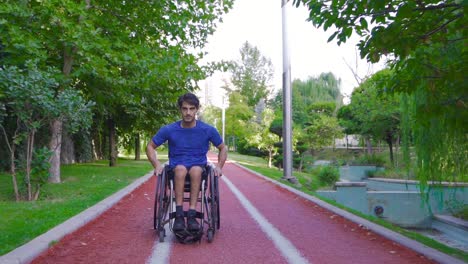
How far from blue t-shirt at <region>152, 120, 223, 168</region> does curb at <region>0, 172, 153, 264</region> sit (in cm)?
170

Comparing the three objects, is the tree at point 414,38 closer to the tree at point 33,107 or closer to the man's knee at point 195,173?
the man's knee at point 195,173

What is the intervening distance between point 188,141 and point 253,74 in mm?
90881

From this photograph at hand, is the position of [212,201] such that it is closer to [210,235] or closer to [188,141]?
[210,235]

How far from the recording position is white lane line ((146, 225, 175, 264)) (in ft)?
17.1

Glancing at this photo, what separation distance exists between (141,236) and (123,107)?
59.7ft

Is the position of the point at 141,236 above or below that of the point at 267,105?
below

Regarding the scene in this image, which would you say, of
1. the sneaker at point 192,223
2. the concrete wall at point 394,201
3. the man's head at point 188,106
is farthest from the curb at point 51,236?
the concrete wall at point 394,201

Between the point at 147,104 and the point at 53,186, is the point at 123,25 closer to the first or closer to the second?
the point at 53,186

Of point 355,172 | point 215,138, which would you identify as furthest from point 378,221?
point 355,172

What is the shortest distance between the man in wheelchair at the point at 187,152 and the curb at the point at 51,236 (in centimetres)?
149

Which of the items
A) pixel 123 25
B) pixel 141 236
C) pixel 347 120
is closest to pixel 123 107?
pixel 123 25

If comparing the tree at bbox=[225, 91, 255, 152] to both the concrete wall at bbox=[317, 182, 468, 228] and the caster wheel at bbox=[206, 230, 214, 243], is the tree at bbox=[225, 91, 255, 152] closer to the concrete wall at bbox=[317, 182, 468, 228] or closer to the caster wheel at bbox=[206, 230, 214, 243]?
the concrete wall at bbox=[317, 182, 468, 228]

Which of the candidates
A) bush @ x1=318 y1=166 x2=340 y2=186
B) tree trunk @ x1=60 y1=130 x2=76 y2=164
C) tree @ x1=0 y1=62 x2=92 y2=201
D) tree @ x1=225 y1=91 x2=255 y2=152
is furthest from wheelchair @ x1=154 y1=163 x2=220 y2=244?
tree @ x1=225 y1=91 x2=255 y2=152

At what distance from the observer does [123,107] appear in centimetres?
2411
